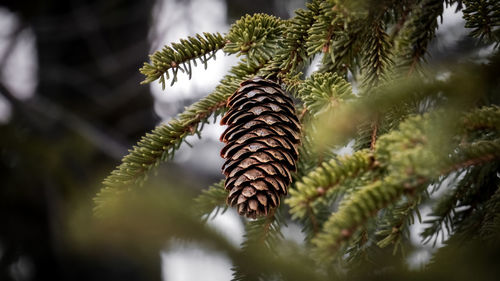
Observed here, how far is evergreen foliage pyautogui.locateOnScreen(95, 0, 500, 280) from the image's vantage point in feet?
1.68

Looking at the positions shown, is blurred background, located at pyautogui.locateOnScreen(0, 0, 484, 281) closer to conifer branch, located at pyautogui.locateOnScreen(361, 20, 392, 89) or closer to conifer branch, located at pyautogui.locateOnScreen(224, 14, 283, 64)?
conifer branch, located at pyautogui.locateOnScreen(361, 20, 392, 89)

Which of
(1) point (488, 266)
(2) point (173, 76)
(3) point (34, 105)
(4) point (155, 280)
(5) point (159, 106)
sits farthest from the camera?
(5) point (159, 106)

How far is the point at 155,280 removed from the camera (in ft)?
6.75

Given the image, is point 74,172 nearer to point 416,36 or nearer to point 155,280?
point 155,280

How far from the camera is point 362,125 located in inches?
29.8

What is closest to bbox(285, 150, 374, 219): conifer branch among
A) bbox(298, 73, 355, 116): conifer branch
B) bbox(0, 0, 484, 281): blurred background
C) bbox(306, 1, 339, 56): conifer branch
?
bbox(298, 73, 355, 116): conifer branch

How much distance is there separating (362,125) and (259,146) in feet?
0.68

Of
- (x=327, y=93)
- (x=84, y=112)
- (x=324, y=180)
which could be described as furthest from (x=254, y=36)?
(x=84, y=112)

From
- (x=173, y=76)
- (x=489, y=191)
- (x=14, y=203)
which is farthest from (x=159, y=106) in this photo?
(x=489, y=191)

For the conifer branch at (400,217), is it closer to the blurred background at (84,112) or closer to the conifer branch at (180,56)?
the conifer branch at (180,56)

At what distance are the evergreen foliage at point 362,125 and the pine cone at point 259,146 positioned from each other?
0.16 feet

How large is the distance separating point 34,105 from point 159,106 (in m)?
0.75

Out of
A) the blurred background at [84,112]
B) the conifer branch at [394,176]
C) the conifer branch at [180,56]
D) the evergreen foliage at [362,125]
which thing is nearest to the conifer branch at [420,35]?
the evergreen foliage at [362,125]

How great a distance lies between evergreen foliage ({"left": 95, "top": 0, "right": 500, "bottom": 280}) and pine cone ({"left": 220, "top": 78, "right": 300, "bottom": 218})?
0.05 metres
